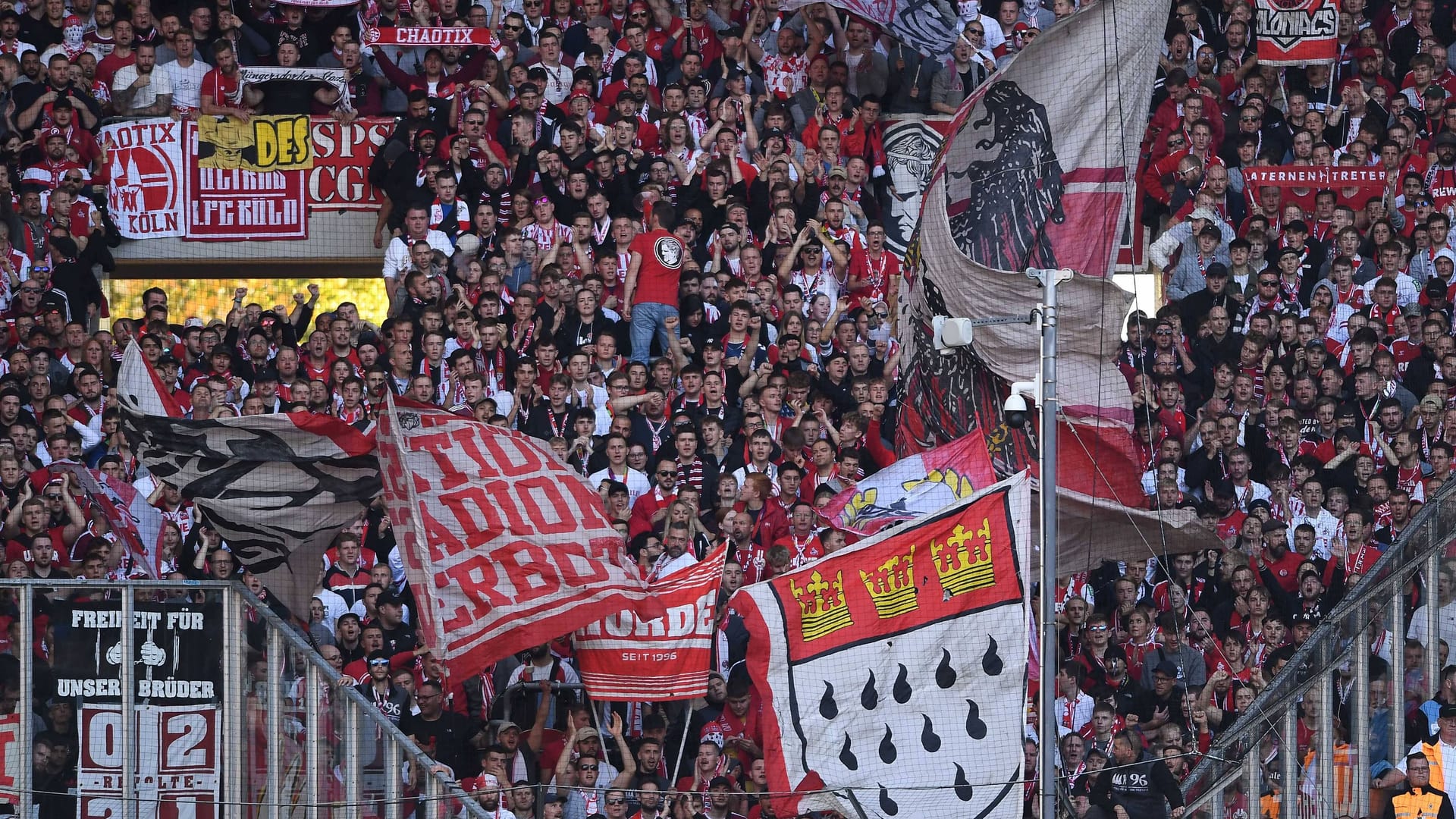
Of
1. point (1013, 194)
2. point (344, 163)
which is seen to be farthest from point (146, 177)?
point (1013, 194)

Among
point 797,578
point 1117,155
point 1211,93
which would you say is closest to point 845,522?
point 797,578

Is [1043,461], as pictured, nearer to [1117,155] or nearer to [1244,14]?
[1117,155]

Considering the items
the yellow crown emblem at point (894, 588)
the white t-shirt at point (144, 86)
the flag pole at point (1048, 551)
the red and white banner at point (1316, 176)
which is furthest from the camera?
the white t-shirt at point (144, 86)

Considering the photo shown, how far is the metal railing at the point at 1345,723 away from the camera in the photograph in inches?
539

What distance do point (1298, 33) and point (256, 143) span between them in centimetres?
842

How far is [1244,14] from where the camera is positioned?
20.7 meters

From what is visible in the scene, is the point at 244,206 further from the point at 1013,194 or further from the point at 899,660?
the point at 899,660

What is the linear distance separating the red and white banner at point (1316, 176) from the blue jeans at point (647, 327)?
493 centimetres

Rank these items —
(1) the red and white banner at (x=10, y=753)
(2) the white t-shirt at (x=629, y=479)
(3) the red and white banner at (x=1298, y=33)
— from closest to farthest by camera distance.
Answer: (1) the red and white banner at (x=10, y=753), (2) the white t-shirt at (x=629, y=479), (3) the red and white banner at (x=1298, y=33)

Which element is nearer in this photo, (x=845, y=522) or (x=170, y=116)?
(x=845, y=522)

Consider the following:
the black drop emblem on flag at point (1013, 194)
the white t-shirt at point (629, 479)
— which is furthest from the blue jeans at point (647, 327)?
the black drop emblem on flag at point (1013, 194)

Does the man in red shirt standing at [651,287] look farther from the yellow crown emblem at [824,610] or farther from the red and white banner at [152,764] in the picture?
the red and white banner at [152,764]

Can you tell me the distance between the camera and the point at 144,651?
13789 mm

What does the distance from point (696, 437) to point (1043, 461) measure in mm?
3499
